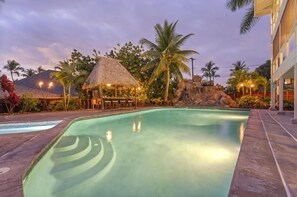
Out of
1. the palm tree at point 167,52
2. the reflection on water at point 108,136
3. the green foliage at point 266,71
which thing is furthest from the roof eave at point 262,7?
the green foliage at point 266,71

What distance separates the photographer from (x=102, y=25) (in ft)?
74.0

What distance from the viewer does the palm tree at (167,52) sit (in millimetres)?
18359

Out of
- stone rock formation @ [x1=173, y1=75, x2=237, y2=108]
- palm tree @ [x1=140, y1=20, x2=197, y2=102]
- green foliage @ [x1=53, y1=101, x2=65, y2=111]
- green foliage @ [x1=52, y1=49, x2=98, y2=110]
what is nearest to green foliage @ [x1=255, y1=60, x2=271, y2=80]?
stone rock formation @ [x1=173, y1=75, x2=237, y2=108]

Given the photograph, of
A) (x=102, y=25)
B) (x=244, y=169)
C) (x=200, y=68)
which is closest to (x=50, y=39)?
(x=102, y=25)

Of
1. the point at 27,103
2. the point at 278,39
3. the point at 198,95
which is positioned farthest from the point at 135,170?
the point at 198,95

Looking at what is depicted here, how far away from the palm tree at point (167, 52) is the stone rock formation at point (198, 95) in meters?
2.63

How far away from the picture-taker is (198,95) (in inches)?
850

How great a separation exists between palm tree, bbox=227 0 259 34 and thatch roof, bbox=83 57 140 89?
30.2 feet

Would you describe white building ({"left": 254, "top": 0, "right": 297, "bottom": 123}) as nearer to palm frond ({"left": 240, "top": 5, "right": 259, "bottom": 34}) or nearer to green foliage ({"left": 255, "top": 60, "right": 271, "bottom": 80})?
palm frond ({"left": 240, "top": 5, "right": 259, "bottom": 34})

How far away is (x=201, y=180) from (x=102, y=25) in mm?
22298

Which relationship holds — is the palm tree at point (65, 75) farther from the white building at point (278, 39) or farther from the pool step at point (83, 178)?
the white building at point (278, 39)

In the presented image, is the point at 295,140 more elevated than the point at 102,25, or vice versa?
the point at 102,25

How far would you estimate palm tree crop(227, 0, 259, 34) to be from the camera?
14.4 metres

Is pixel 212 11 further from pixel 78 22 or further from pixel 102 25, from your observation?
pixel 78 22
